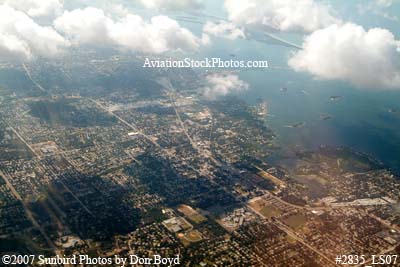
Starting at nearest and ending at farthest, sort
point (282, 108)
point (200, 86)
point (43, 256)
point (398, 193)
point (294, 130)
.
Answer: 1. point (43, 256)
2. point (398, 193)
3. point (294, 130)
4. point (282, 108)
5. point (200, 86)

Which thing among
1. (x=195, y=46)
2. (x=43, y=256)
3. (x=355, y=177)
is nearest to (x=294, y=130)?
(x=355, y=177)

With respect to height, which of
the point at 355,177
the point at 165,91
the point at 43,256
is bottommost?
the point at 43,256

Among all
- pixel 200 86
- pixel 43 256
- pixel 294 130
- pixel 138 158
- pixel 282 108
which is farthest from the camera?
pixel 200 86

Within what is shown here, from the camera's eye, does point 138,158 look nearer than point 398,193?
No

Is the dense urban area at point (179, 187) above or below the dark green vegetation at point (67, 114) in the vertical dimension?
below

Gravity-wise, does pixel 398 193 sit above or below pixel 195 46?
below

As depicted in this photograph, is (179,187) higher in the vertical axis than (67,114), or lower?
lower

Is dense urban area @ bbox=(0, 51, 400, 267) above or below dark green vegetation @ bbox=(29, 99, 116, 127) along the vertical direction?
below

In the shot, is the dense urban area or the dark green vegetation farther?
the dark green vegetation

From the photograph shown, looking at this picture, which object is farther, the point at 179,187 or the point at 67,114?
the point at 67,114

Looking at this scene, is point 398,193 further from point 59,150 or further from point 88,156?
point 59,150

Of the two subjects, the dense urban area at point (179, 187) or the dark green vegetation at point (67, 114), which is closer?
the dense urban area at point (179, 187)
